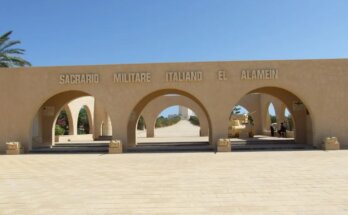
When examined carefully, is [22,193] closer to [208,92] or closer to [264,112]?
[208,92]

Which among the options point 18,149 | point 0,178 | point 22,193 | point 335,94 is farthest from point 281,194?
point 18,149

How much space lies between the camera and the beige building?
16.2m

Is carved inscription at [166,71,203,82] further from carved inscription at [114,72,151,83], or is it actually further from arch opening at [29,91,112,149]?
arch opening at [29,91,112,149]

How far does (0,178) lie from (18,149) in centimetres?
762

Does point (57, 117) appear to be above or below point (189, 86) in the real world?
below

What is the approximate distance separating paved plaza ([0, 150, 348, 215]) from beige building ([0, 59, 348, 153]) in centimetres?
512

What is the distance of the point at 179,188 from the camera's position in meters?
7.66

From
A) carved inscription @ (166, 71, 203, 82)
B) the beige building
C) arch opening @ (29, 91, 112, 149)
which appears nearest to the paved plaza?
the beige building

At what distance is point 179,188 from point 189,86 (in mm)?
9183

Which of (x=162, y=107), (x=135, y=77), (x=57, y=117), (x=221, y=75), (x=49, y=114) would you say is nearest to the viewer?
(x=221, y=75)

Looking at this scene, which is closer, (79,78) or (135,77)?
(135,77)

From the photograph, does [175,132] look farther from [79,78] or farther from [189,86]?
[79,78]

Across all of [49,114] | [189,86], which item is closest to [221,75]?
[189,86]

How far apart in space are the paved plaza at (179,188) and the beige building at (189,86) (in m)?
5.12
